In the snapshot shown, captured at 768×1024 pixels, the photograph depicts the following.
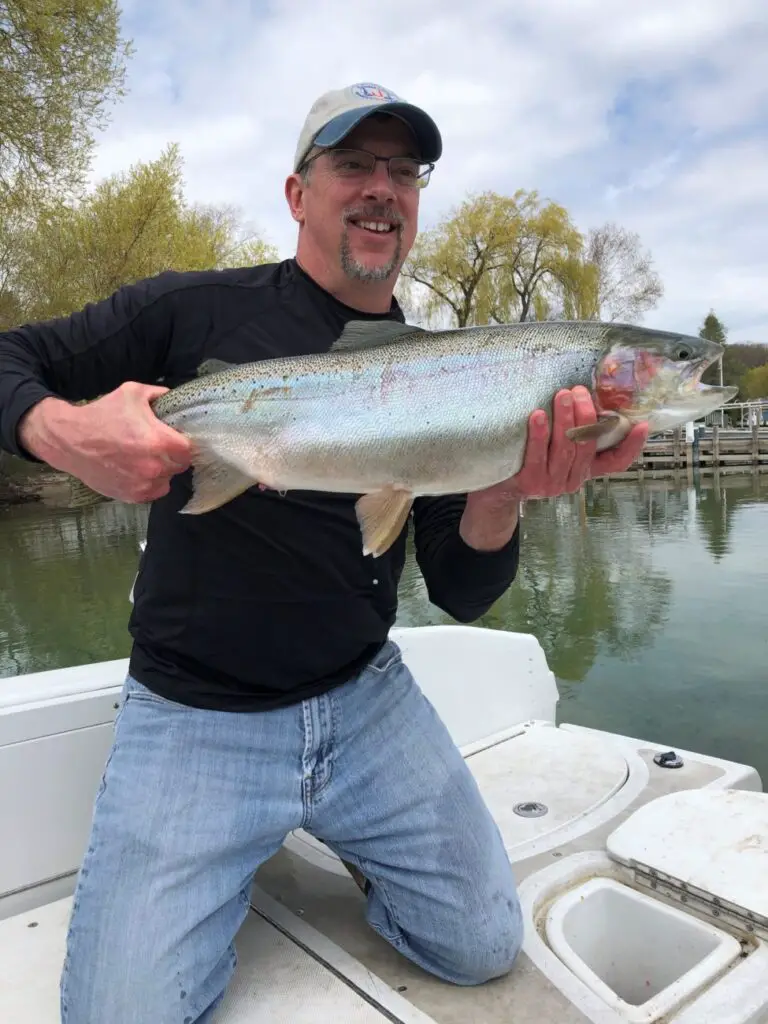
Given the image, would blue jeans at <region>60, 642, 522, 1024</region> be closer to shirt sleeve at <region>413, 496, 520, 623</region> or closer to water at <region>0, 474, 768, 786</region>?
shirt sleeve at <region>413, 496, 520, 623</region>

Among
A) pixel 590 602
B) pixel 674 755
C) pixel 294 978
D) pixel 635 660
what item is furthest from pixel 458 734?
pixel 590 602

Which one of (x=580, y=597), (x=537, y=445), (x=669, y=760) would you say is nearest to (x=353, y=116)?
(x=537, y=445)

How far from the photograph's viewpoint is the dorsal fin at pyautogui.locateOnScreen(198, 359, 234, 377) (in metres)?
2.35

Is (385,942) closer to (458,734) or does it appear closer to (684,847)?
(684,847)

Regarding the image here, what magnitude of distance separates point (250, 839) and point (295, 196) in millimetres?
2189

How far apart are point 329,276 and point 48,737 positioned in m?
1.88

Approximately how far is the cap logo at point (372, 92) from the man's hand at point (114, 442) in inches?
50.5

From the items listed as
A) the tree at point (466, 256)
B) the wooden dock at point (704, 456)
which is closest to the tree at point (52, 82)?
the tree at point (466, 256)

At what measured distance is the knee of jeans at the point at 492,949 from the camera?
2.17 metres

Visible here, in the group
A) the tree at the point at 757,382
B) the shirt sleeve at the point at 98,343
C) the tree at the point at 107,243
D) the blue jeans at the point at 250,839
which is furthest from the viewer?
the tree at the point at 757,382

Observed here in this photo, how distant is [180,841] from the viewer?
209 centimetres

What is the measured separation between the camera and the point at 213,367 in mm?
2375

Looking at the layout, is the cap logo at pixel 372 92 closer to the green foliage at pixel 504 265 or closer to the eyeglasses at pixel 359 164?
the eyeglasses at pixel 359 164

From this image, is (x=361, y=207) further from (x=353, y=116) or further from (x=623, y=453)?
(x=623, y=453)
